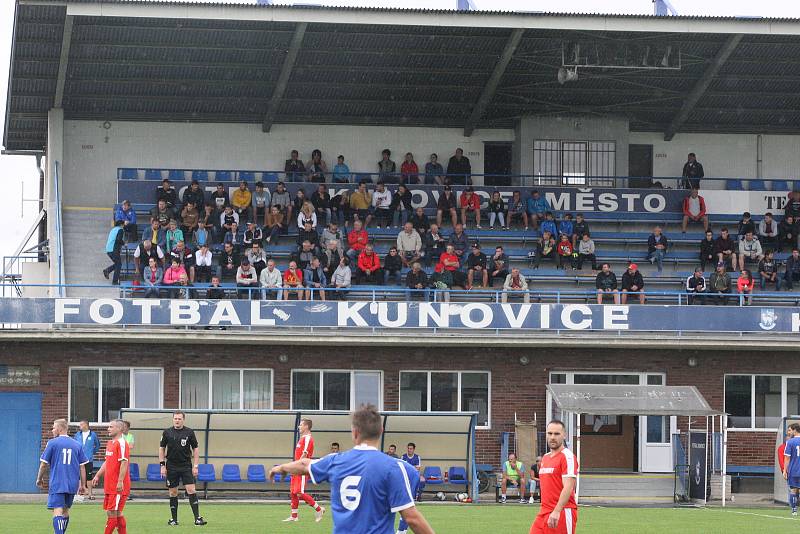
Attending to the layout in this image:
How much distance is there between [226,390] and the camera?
30062 mm

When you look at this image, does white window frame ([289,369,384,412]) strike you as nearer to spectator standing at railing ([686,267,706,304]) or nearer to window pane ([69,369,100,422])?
window pane ([69,369,100,422])

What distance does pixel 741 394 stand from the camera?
1216 inches

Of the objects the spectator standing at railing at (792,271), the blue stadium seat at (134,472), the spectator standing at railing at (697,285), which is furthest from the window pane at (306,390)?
the spectator standing at railing at (792,271)

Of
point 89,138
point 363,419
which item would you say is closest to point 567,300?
point 89,138

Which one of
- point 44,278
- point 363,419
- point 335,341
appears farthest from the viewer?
point 44,278

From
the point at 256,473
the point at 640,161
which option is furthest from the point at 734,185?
the point at 256,473

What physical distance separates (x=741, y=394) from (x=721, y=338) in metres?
1.74

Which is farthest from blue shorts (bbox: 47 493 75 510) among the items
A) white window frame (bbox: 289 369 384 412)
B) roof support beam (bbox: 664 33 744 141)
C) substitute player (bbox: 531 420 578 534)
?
roof support beam (bbox: 664 33 744 141)

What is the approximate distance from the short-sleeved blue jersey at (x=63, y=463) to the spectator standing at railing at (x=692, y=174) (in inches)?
1053

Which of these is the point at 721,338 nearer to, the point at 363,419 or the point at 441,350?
the point at 441,350

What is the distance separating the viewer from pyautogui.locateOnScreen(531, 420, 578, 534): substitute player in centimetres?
1187

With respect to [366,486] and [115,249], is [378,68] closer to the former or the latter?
[115,249]

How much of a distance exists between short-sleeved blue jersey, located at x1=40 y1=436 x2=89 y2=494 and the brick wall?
14179 mm

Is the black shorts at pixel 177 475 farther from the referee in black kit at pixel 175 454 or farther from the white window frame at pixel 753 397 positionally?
the white window frame at pixel 753 397
